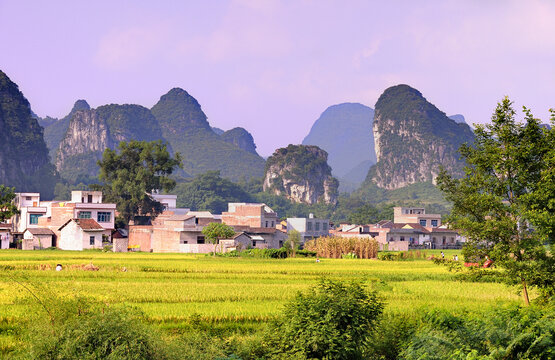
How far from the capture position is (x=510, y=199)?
19250 millimetres

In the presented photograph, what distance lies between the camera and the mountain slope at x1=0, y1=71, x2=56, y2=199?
15238 centimetres

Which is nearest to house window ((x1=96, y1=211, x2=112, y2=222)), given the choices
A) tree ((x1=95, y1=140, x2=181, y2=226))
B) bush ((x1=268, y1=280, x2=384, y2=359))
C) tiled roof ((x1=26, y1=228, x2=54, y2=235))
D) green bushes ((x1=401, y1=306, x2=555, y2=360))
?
tiled roof ((x1=26, y1=228, x2=54, y2=235))

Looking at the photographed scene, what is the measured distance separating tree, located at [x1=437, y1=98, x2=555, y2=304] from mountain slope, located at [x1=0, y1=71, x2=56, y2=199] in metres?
145

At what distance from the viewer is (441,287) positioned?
27719mm

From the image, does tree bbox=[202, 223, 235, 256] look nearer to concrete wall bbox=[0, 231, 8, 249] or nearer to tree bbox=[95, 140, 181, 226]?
concrete wall bbox=[0, 231, 8, 249]

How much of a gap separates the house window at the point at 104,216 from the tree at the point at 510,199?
1994 inches

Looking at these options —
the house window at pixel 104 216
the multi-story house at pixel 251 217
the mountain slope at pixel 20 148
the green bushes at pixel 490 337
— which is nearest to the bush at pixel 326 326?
the green bushes at pixel 490 337

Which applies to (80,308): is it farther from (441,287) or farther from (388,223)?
(388,223)

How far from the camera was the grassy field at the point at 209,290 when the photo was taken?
653 inches

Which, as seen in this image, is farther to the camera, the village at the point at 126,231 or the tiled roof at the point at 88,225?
the village at the point at 126,231

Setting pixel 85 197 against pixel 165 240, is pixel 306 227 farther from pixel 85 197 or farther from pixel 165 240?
pixel 85 197

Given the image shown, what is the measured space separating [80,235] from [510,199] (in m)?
47.5

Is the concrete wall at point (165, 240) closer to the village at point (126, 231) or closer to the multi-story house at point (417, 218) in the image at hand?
the village at point (126, 231)

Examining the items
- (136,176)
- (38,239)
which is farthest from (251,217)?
(38,239)
